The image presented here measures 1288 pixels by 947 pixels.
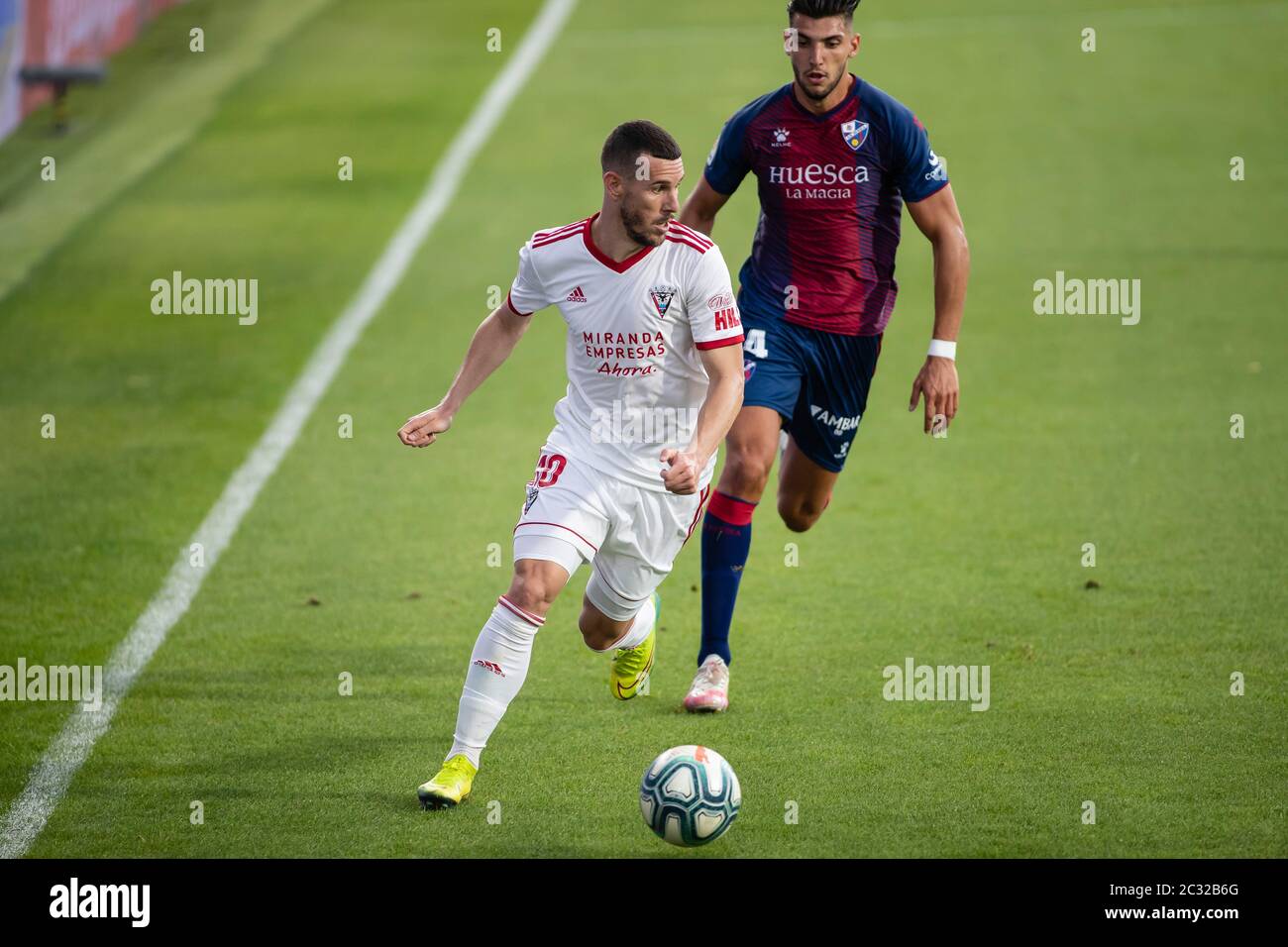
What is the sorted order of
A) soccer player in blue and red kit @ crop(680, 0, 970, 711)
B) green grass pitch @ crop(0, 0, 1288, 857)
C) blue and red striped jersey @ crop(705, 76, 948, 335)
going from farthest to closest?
blue and red striped jersey @ crop(705, 76, 948, 335) → soccer player in blue and red kit @ crop(680, 0, 970, 711) → green grass pitch @ crop(0, 0, 1288, 857)

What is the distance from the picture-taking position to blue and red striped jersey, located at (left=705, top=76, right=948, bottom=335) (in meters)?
7.37

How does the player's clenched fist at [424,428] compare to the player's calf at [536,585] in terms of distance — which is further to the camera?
the player's clenched fist at [424,428]

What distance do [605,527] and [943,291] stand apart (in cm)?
186

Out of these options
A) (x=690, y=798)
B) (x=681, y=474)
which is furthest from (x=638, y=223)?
(x=690, y=798)

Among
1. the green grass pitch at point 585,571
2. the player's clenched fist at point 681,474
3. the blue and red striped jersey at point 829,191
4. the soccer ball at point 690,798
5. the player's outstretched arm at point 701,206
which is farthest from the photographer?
the player's outstretched arm at point 701,206

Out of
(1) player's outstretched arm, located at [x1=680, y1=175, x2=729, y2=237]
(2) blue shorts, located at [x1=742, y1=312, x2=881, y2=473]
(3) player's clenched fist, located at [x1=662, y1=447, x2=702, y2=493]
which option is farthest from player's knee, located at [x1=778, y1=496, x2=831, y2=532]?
(3) player's clenched fist, located at [x1=662, y1=447, x2=702, y2=493]

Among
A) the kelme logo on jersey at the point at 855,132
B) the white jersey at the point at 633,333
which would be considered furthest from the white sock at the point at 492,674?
the kelme logo on jersey at the point at 855,132

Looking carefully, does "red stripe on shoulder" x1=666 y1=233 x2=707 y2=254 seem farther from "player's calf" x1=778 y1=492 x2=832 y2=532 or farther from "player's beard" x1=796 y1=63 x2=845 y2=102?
"player's calf" x1=778 y1=492 x2=832 y2=532

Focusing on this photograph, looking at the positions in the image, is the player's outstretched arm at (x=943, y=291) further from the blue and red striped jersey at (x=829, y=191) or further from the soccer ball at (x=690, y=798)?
the soccer ball at (x=690, y=798)

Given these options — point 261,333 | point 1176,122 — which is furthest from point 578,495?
point 1176,122

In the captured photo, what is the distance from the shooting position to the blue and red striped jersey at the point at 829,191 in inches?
290

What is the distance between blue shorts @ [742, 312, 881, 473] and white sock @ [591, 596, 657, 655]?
3.26 ft

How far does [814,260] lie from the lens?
299 inches

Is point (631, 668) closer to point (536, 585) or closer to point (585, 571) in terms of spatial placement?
point (536, 585)
